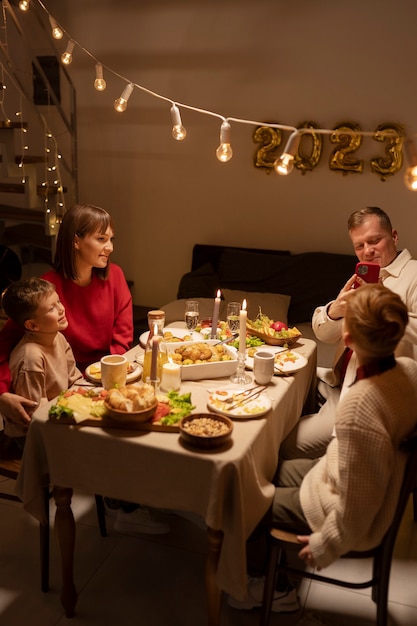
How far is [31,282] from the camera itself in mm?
2232

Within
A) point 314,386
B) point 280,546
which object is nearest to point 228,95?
point 314,386

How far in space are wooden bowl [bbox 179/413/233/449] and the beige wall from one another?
2.98 metres

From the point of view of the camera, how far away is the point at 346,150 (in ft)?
13.8

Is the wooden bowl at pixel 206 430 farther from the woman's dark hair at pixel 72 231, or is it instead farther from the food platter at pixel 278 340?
the woman's dark hair at pixel 72 231

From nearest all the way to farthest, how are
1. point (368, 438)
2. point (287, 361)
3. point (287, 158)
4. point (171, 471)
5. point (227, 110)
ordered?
point (368, 438)
point (171, 471)
point (287, 158)
point (287, 361)
point (227, 110)

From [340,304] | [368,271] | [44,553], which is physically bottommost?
[44,553]

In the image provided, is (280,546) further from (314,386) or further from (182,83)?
(182,83)

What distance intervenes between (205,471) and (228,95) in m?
3.57

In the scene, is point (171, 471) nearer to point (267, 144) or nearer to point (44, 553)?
point (44, 553)

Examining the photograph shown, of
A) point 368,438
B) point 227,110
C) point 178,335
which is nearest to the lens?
point 368,438

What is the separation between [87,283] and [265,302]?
5.63 feet

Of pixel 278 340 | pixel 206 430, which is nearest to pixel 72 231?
pixel 278 340

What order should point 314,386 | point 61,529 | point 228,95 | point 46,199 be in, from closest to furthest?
1. point 61,529
2. point 314,386
3. point 46,199
4. point 228,95

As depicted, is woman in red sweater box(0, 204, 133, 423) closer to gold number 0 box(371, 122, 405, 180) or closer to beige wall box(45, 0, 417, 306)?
beige wall box(45, 0, 417, 306)
